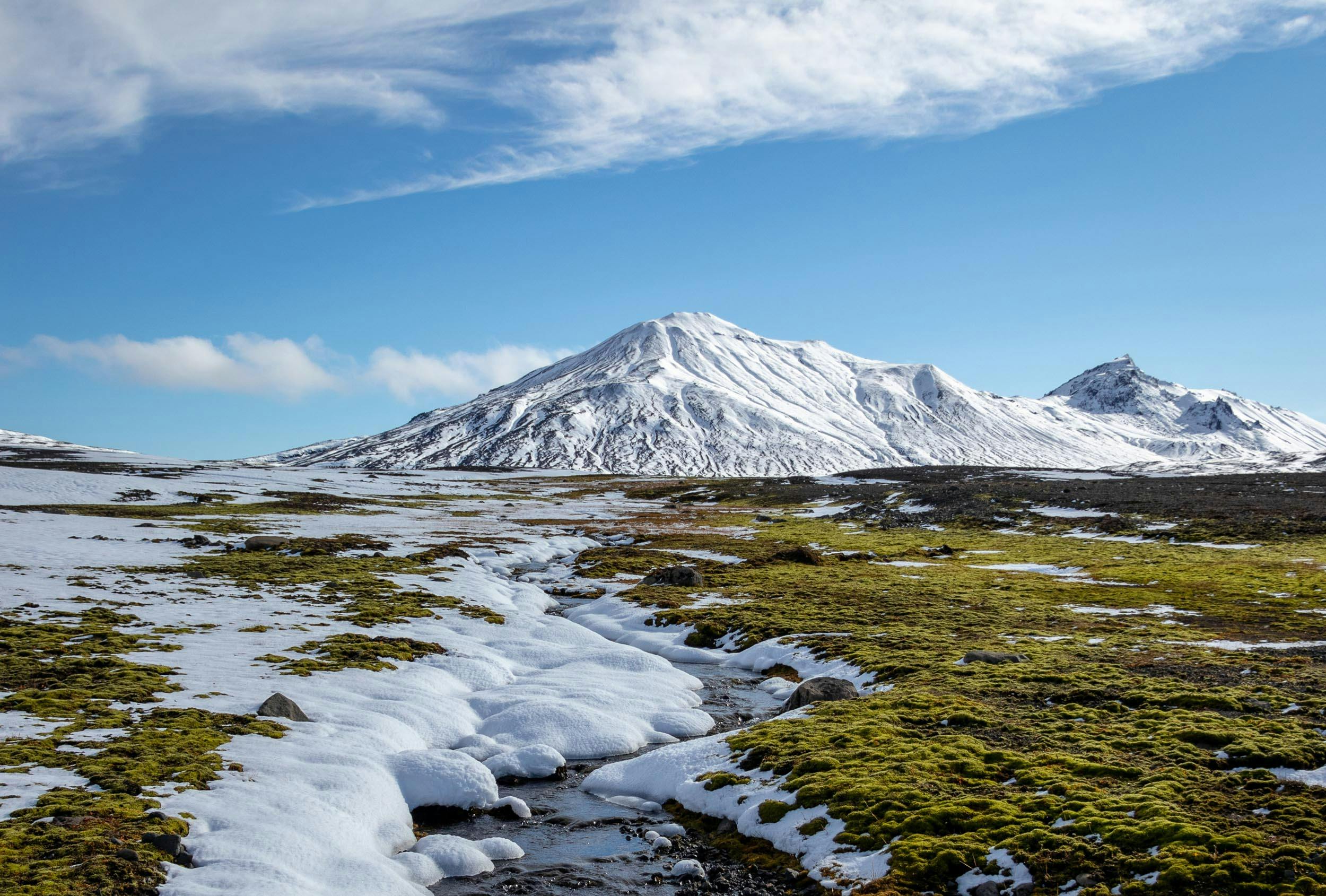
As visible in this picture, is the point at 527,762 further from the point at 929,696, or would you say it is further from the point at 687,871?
the point at 929,696

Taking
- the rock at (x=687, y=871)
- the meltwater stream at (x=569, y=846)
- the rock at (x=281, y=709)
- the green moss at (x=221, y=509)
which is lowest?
the meltwater stream at (x=569, y=846)

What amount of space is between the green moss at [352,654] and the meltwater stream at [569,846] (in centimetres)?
1041

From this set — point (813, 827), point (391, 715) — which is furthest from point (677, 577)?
point (813, 827)

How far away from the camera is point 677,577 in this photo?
1965 inches

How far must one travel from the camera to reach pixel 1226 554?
56.5m

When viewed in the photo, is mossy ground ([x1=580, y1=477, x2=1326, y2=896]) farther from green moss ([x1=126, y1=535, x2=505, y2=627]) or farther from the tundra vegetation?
green moss ([x1=126, y1=535, x2=505, y2=627])

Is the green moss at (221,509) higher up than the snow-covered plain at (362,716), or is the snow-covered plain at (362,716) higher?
the green moss at (221,509)

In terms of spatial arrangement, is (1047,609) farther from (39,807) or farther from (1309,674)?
(39,807)

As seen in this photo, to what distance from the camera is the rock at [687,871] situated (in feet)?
47.6

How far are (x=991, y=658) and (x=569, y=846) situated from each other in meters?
17.8

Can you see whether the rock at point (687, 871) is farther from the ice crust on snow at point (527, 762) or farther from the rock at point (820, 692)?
the rock at point (820, 692)

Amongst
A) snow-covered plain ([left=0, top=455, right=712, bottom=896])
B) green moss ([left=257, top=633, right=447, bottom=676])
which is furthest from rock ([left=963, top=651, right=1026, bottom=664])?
green moss ([left=257, top=633, right=447, bottom=676])

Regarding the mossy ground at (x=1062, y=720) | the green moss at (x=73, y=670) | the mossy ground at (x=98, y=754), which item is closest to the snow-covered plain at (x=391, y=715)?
the mossy ground at (x=98, y=754)

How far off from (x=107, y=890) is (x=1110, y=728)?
21281mm
